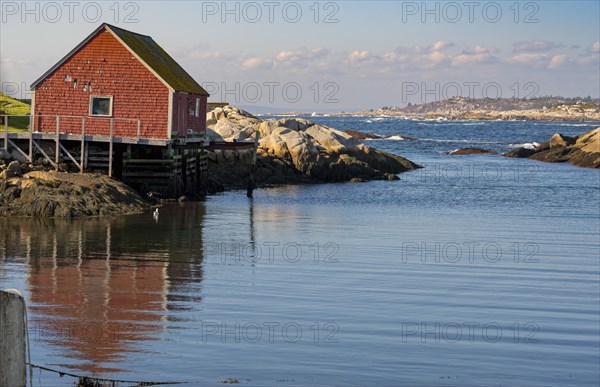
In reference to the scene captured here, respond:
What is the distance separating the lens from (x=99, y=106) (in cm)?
3581

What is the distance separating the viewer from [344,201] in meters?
40.8

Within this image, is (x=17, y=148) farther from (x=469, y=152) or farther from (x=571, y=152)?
(x=469, y=152)

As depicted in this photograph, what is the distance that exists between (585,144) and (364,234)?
5288 cm

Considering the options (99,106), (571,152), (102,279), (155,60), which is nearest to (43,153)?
(99,106)

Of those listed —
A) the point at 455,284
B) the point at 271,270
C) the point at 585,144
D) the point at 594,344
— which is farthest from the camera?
the point at 585,144

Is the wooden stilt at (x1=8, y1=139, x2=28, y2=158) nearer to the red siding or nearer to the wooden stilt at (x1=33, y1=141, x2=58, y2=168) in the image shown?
the wooden stilt at (x1=33, y1=141, x2=58, y2=168)

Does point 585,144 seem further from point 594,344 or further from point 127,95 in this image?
point 594,344

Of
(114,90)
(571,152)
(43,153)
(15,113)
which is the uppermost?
(15,113)

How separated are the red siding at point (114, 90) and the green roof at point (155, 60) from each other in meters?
0.23

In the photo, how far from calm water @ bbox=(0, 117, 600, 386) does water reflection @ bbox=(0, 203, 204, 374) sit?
50 mm

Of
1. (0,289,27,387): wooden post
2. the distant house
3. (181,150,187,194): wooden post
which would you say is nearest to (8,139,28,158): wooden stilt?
the distant house

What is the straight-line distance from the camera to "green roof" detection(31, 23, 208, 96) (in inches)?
1400

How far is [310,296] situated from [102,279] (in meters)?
4.42

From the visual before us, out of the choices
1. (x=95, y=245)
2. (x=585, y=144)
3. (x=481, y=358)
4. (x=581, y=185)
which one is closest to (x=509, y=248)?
(x=95, y=245)
